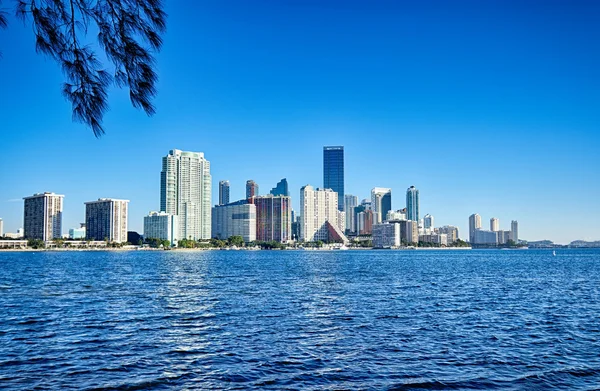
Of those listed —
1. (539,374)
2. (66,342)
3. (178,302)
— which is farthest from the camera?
(178,302)

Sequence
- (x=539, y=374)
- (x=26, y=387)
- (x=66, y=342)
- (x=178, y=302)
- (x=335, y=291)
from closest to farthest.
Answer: (x=26, y=387) < (x=539, y=374) < (x=66, y=342) < (x=178, y=302) < (x=335, y=291)

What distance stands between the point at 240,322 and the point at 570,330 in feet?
56.4

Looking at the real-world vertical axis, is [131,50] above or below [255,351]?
above

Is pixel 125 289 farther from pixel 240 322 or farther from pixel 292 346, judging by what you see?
pixel 292 346

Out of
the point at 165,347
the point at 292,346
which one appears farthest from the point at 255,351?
the point at 165,347

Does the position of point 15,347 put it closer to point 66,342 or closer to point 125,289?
point 66,342

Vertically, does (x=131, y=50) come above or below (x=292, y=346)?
above

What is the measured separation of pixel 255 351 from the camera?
2258 cm

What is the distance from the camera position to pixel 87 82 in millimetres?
9258

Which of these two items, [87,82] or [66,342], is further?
[66,342]

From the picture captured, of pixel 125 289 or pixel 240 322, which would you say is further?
pixel 125 289

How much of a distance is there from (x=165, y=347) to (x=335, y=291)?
26105 mm

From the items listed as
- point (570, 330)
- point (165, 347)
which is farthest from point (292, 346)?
point (570, 330)

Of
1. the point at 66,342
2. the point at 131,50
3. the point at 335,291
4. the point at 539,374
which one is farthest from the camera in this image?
the point at 335,291
